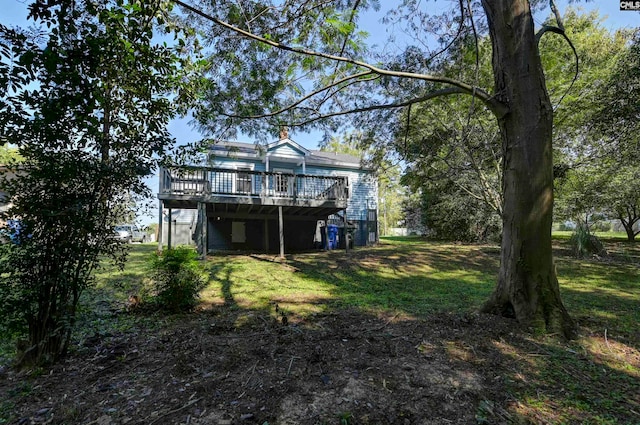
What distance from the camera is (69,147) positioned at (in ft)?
9.19

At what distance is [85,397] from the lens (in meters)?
2.38

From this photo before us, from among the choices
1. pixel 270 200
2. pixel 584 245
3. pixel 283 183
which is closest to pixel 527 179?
pixel 270 200

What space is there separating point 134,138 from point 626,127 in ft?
28.6

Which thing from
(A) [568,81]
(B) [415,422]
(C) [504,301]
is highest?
(A) [568,81]

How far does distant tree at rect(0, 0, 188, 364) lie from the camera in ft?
8.07

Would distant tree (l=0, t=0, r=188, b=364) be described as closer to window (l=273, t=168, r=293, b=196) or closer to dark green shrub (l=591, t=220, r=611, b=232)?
window (l=273, t=168, r=293, b=196)

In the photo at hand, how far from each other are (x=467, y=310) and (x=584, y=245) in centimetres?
838

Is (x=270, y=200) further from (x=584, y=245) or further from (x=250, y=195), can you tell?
(x=584, y=245)

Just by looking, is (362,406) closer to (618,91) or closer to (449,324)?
(449,324)

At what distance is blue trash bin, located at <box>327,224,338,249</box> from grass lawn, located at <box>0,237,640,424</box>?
11.9ft

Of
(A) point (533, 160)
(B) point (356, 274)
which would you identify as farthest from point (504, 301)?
(B) point (356, 274)

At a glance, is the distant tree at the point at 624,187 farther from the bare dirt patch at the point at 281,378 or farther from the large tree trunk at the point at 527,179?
the bare dirt patch at the point at 281,378

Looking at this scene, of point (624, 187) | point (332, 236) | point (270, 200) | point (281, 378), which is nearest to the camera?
point (281, 378)

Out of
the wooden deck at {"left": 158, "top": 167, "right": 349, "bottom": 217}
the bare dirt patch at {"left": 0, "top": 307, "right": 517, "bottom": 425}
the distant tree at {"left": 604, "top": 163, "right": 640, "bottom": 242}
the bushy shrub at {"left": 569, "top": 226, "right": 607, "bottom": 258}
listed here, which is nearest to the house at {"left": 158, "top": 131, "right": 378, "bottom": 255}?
the wooden deck at {"left": 158, "top": 167, "right": 349, "bottom": 217}
